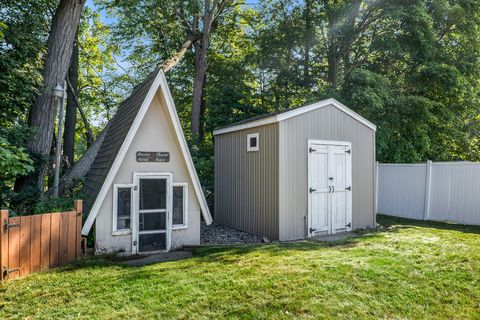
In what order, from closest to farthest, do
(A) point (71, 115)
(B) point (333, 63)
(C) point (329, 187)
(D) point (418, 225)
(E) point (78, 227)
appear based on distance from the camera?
(E) point (78, 227) < (C) point (329, 187) < (D) point (418, 225) < (A) point (71, 115) < (B) point (333, 63)

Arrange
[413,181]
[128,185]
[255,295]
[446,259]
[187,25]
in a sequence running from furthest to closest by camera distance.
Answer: [187,25], [413,181], [128,185], [446,259], [255,295]

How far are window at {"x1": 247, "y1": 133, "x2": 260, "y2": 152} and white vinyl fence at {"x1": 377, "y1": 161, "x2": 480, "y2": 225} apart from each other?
5.59 m

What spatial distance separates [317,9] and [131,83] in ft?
33.4

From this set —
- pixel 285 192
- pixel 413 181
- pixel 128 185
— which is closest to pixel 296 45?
pixel 413 181

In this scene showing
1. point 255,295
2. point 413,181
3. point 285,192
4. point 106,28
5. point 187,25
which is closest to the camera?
point 255,295

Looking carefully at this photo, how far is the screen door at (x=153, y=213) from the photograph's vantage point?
5398 millimetres

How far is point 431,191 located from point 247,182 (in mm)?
5730

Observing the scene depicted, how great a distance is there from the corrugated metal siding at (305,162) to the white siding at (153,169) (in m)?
1.86

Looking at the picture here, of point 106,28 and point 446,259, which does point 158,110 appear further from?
point 106,28

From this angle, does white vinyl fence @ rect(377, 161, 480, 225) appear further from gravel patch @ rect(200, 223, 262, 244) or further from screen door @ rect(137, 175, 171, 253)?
screen door @ rect(137, 175, 171, 253)

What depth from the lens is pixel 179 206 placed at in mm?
5711

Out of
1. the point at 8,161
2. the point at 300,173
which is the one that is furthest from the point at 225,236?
the point at 8,161

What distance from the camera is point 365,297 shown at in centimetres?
356

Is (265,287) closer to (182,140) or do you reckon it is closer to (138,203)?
(138,203)
